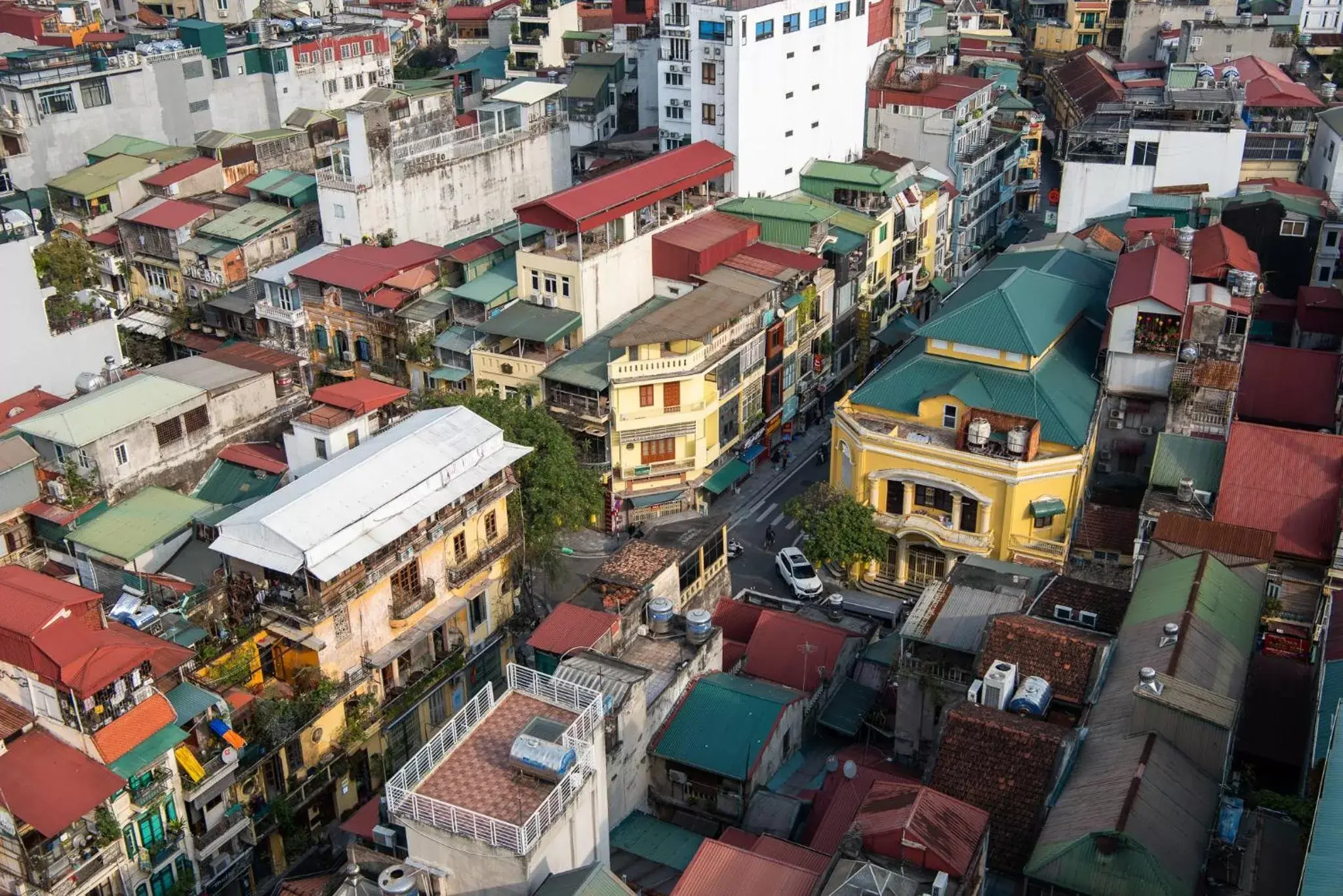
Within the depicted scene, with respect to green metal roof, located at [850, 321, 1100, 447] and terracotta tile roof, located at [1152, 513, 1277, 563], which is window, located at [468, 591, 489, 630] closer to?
green metal roof, located at [850, 321, 1100, 447]

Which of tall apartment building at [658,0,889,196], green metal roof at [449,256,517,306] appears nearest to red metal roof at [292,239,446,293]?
green metal roof at [449,256,517,306]

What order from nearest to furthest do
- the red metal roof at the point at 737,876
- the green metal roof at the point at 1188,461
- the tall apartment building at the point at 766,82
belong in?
the red metal roof at the point at 737,876 < the green metal roof at the point at 1188,461 < the tall apartment building at the point at 766,82

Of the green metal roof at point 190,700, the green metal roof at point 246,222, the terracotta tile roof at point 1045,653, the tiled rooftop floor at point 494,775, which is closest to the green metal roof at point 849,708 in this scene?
the terracotta tile roof at point 1045,653

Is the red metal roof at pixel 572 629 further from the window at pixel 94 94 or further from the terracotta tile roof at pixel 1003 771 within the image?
the window at pixel 94 94

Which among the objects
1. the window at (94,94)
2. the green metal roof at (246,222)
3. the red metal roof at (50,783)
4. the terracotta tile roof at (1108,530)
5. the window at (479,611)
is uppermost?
the window at (94,94)

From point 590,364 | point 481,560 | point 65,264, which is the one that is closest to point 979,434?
point 590,364

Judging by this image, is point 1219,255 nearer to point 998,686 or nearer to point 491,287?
point 998,686

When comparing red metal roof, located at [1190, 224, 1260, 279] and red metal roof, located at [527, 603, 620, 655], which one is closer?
red metal roof, located at [527, 603, 620, 655]
